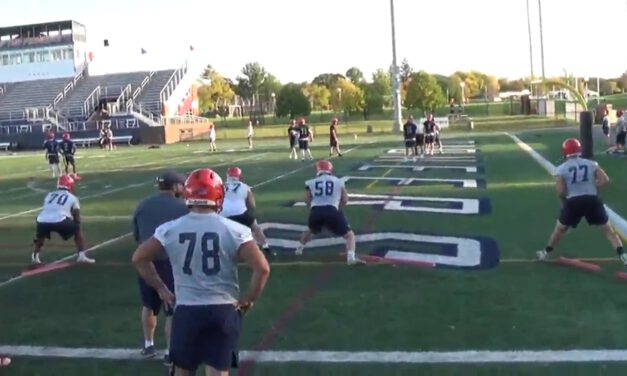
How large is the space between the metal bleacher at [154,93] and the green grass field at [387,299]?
50.7 metres

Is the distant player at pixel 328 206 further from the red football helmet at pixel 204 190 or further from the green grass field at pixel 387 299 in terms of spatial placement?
the red football helmet at pixel 204 190

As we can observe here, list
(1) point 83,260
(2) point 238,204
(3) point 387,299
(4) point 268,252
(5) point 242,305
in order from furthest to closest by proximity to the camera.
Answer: (4) point 268,252 → (1) point 83,260 → (2) point 238,204 → (3) point 387,299 → (5) point 242,305

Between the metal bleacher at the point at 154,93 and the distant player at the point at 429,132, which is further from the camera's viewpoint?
the metal bleacher at the point at 154,93

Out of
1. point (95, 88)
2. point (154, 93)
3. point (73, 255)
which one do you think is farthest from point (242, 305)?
point (95, 88)

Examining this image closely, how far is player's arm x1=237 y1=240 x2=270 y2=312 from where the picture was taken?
5.19m

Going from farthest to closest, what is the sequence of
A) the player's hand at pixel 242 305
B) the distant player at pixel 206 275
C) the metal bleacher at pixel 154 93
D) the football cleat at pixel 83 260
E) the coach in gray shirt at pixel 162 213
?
the metal bleacher at pixel 154 93
the football cleat at pixel 83 260
the coach in gray shirt at pixel 162 213
the player's hand at pixel 242 305
the distant player at pixel 206 275

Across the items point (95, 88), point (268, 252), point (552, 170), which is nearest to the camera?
point (268, 252)

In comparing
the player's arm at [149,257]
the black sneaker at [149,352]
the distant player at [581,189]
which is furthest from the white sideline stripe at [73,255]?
the distant player at [581,189]

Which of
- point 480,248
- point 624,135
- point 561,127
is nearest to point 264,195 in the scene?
point 480,248

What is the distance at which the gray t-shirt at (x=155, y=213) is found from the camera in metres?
7.19

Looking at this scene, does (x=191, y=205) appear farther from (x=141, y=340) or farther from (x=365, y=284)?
(x=365, y=284)

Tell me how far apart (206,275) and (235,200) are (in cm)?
665

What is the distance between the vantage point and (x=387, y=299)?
31.3ft

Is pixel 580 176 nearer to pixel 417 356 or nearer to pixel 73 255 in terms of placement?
pixel 417 356
